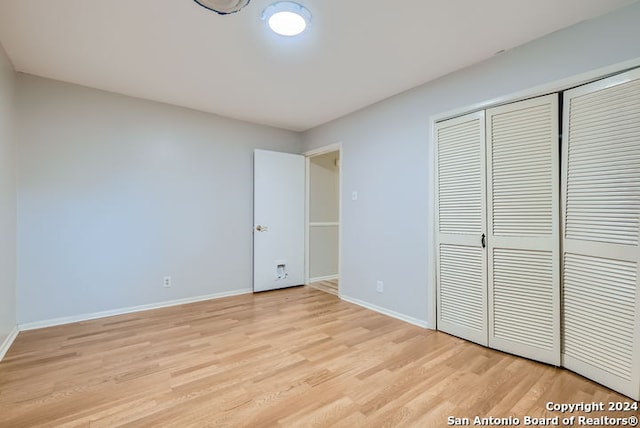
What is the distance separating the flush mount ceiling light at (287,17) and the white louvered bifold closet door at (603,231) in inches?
75.7

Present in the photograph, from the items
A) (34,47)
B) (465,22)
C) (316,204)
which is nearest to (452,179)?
(465,22)

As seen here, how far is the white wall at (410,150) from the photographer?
1.96 m

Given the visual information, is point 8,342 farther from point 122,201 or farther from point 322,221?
point 322,221

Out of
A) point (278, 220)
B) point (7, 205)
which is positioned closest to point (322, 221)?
point (278, 220)

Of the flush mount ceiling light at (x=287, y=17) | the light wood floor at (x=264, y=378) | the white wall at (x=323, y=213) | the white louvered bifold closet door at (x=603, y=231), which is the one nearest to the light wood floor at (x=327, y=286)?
the white wall at (x=323, y=213)

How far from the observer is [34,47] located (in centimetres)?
230

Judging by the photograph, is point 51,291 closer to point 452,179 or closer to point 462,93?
point 452,179

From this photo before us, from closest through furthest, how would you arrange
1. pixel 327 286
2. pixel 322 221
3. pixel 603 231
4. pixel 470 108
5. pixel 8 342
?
pixel 603 231
pixel 8 342
pixel 470 108
pixel 327 286
pixel 322 221

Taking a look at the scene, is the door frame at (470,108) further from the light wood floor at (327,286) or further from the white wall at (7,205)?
the white wall at (7,205)

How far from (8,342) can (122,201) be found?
151 cm

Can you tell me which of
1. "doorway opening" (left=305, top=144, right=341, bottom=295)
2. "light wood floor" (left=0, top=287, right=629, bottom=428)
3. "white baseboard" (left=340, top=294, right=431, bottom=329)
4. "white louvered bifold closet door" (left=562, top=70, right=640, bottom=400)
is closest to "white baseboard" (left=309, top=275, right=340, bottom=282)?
"doorway opening" (left=305, top=144, right=341, bottom=295)

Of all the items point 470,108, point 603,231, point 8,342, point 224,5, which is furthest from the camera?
point 470,108

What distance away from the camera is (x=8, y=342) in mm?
2412

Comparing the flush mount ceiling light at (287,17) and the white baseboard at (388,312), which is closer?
the flush mount ceiling light at (287,17)
